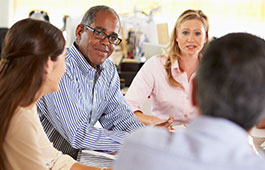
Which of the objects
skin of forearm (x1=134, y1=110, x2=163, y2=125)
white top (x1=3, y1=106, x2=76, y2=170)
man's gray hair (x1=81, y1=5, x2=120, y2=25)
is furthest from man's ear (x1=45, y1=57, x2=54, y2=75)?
skin of forearm (x1=134, y1=110, x2=163, y2=125)

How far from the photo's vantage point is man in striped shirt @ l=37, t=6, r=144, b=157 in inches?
57.1

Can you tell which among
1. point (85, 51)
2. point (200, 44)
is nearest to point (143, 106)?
point (200, 44)

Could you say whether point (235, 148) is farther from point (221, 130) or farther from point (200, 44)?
point (200, 44)

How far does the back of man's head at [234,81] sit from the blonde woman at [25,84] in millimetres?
596

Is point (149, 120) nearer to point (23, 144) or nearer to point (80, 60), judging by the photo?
point (80, 60)

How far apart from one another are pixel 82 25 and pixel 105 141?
24.2 inches

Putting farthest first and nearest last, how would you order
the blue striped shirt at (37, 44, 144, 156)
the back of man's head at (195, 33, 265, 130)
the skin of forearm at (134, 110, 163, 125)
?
the skin of forearm at (134, 110, 163, 125)
the blue striped shirt at (37, 44, 144, 156)
the back of man's head at (195, 33, 265, 130)

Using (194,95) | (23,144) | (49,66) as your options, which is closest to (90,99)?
(49,66)

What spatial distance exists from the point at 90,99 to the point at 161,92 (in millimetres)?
638

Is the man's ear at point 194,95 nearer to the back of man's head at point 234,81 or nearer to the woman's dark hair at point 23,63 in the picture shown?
the back of man's head at point 234,81

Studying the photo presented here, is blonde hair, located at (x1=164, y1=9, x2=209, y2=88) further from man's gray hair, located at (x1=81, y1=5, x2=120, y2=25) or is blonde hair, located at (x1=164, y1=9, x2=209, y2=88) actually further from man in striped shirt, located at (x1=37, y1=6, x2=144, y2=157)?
man's gray hair, located at (x1=81, y1=5, x2=120, y2=25)

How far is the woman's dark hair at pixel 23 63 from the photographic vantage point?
1097 millimetres

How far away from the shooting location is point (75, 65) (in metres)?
1.63

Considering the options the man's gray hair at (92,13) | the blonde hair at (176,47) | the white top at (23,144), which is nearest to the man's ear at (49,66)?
the white top at (23,144)
